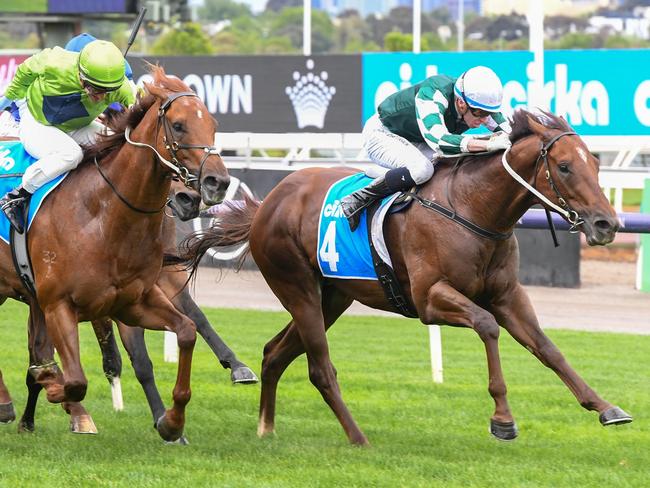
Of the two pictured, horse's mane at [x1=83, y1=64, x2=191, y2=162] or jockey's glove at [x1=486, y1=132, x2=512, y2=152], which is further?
jockey's glove at [x1=486, y1=132, x2=512, y2=152]

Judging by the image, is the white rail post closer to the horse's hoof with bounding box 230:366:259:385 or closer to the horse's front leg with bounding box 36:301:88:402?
the horse's hoof with bounding box 230:366:259:385

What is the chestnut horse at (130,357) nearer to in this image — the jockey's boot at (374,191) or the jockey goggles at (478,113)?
the jockey's boot at (374,191)

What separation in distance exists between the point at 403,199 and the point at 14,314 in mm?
6327

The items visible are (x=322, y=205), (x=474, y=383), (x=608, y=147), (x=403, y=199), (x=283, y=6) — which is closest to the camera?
(x=403, y=199)

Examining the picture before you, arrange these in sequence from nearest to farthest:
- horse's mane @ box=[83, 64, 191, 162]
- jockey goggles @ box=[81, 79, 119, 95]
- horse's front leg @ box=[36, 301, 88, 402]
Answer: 1. horse's front leg @ box=[36, 301, 88, 402]
2. horse's mane @ box=[83, 64, 191, 162]
3. jockey goggles @ box=[81, 79, 119, 95]

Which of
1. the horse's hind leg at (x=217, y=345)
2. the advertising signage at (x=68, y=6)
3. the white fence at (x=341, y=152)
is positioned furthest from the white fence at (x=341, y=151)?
the horse's hind leg at (x=217, y=345)

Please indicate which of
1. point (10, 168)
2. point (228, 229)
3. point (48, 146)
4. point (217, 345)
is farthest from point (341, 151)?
point (48, 146)

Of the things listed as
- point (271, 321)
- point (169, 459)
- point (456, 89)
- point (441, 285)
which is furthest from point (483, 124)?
point (271, 321)

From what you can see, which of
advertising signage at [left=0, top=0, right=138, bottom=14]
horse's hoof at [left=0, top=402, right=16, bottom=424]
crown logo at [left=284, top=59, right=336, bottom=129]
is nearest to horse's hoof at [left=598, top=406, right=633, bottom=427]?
horse's hoof at [left=0, top=402, right=16, bottom=424]

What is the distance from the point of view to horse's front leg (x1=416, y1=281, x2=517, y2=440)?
567 centimetres

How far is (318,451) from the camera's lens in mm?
6148

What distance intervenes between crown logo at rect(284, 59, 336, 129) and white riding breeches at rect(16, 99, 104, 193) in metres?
9.96

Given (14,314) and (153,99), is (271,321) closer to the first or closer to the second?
(14,314)

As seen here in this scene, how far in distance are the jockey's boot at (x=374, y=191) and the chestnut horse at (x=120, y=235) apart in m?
1.02
